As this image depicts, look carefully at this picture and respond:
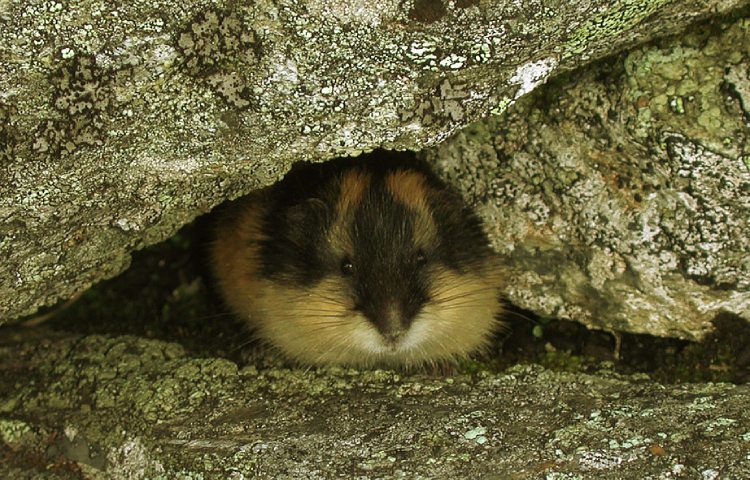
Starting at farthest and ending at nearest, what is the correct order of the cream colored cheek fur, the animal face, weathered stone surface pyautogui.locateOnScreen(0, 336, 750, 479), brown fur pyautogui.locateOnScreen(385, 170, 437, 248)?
1. brown fur pyautogui.locateOnScreen(385, 170, 437, 248)
2. the cream colored cheek fur
3. the animal face
4. weathered stone surface pyautogui.locateOnScreen(0, 336, 750, 479)

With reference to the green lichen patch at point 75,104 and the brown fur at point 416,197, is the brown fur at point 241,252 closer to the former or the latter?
the brown fur at point 416,197

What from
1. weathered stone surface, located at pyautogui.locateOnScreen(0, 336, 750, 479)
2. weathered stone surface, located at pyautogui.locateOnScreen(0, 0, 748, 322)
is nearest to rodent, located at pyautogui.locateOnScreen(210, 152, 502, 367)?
weathered stone surface, located at pyautogui.locateOnScreen(0, 336, 750, 479)

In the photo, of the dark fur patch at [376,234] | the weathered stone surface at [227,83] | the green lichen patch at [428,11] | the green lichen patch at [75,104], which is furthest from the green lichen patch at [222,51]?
the dark fur patch at [376,234]

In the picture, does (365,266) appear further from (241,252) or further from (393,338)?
(241,252)

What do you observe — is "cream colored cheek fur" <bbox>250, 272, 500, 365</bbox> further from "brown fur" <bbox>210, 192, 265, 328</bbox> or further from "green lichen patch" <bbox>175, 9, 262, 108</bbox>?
"green lichen patch" <bbox>175, 9, 262, 108</bbox>

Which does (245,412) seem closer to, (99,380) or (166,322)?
(99,380)

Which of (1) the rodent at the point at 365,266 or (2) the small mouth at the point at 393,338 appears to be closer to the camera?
(2) the small mouth at the point at 393,338

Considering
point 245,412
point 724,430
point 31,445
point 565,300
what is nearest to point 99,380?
point 31,445
